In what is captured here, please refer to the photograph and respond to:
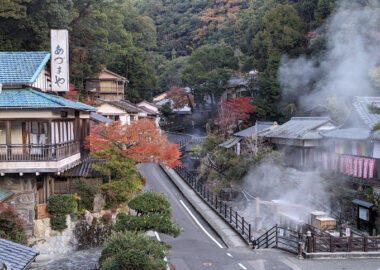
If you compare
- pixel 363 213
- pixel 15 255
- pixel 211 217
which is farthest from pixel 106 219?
pixel 363 213

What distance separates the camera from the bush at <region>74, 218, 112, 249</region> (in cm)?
1866

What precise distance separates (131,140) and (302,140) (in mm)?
14016

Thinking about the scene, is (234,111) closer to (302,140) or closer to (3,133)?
(302,140)

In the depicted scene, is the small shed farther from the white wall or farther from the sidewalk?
the sidewalk

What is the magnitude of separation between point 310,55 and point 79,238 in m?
29.9

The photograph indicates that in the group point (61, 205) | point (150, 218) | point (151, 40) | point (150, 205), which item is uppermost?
point (151, 40)

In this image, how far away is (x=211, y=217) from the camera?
22.9 m

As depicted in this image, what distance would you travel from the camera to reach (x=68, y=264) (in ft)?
54.0

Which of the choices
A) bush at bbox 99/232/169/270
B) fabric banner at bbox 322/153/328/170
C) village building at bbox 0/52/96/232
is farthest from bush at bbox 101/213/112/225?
fabric banner at bbox 322/153/328/170

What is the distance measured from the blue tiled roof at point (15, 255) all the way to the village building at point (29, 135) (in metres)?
8.07

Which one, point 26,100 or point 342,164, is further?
point 342,164

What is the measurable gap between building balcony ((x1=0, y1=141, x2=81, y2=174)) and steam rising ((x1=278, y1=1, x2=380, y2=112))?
81.0 feet

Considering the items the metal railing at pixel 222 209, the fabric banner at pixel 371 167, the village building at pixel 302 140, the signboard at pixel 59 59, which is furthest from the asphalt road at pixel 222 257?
the village building at pixel 302 140

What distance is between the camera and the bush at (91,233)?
18656mm
